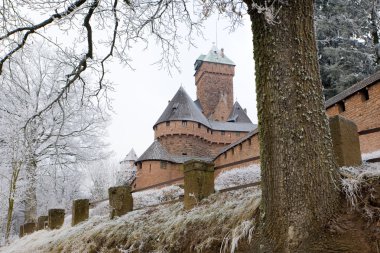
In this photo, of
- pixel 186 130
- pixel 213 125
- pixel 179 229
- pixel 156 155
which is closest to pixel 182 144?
pixel 186 130

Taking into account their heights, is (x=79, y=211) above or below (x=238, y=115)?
below

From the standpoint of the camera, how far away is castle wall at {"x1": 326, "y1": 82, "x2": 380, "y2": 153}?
12773 millimetres

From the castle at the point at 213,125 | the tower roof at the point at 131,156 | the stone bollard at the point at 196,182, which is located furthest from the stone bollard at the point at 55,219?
the tower roof at the point at 131,156

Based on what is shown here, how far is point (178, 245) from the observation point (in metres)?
3.75

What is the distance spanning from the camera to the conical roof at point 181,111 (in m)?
37.3

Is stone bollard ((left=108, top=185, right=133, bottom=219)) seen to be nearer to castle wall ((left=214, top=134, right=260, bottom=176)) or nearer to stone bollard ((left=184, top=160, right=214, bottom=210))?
stone bollard ((left=184, top=160, right=214, bottom=210))

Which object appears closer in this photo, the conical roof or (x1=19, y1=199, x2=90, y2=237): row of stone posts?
(x1=19, y1=199, x2=90, y2=237): row of stone posts

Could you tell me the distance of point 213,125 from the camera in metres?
41.7

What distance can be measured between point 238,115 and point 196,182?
43.0 meters

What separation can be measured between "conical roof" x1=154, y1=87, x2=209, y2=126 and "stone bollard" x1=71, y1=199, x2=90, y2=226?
28.3 meters

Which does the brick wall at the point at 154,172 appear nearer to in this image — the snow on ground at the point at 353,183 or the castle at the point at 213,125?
the castle at the point at 213,125

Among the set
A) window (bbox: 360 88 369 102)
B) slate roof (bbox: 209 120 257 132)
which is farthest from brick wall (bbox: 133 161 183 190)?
window (bbox: 360 88 369 102)

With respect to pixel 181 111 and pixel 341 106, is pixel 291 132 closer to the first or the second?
pixel 341 106

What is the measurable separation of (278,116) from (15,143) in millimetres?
12663
